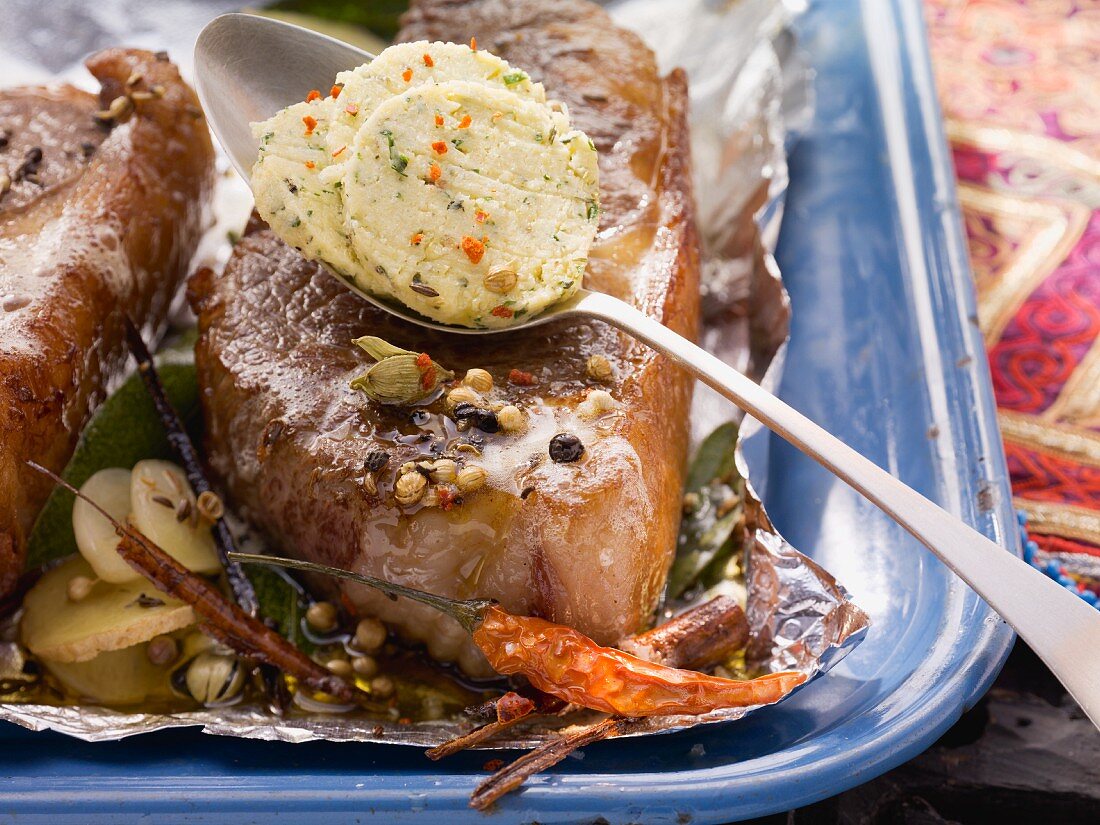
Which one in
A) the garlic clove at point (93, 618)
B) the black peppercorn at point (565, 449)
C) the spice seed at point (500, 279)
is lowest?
the garlic clove at point (93, 618)

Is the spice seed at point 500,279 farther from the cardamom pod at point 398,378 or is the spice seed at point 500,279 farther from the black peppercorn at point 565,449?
the black peppercorn at point 565,449

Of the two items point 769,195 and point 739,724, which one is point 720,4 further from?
point 739,724

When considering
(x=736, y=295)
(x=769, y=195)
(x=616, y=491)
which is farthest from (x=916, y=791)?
(x=769, y=195)

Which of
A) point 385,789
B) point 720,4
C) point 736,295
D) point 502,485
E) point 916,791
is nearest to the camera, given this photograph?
point 385,789

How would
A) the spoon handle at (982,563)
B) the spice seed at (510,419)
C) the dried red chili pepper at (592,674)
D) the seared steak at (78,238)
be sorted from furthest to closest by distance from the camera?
the seared steak at (78,238) < the spice seed at (510,419) < the dried red chili pepper at (592,674) < the spoon handle at (982,563)

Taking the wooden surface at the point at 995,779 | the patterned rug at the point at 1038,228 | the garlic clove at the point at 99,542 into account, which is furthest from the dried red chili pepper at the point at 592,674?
the patterned rug at the point at 1038,228

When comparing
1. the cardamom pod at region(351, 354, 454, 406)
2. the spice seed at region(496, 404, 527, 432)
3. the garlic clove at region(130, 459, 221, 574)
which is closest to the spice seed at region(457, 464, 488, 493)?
the spice seed at region(496, 404, 527, 432)

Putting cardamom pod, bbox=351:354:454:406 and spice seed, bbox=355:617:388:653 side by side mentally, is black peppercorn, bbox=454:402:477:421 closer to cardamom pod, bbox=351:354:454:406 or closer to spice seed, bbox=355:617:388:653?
cardamom pod, bbox=351:354:454:406
